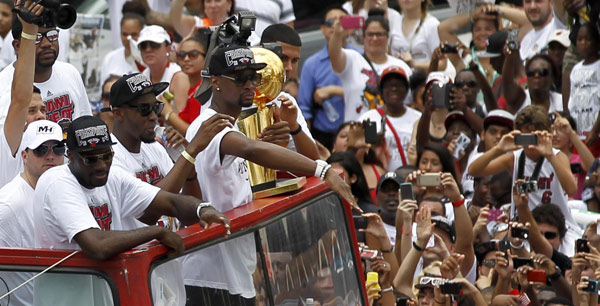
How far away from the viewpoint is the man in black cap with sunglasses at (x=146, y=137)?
563 cm

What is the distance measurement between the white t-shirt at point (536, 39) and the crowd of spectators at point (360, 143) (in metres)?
0.03

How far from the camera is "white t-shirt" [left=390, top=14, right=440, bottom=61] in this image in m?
12.9

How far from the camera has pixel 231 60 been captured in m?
5.89

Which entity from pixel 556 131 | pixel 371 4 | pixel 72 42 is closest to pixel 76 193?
pixel 556 131

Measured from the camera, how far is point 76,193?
16.7ft

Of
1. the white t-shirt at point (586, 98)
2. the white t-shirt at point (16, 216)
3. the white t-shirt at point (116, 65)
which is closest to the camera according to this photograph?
the white t-shirt at point (16, 216)

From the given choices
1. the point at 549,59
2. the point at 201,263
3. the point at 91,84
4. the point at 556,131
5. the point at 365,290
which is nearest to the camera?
the point at 201,263

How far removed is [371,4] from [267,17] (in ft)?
5.53

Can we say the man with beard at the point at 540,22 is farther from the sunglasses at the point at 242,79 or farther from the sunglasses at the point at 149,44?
the sunglasses at the point at 242,79

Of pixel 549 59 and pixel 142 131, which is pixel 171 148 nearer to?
pixel 142 131

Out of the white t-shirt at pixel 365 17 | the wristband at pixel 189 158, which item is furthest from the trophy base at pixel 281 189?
the white t-shirt at pixel 365 17

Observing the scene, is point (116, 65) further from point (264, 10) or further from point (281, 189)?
point (281, 189)

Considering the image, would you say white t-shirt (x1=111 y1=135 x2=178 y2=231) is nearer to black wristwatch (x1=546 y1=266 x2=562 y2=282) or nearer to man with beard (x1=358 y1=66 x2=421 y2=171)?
black wristwatch (x1=546 y1=266 x2=562 y2=282)

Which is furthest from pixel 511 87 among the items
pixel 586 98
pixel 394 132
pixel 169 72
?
pixel 169 72
